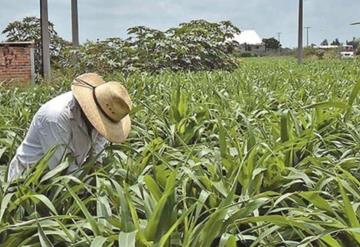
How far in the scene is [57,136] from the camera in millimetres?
2303

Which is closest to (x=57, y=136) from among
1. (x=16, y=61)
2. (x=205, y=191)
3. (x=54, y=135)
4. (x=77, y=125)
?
(x=54, y=135)

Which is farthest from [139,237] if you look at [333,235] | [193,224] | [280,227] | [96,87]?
[96,87]

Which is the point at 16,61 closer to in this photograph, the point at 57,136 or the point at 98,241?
the point at 57,136

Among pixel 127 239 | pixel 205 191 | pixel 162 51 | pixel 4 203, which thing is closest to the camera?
pixel 127 239

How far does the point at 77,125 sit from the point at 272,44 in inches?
1727

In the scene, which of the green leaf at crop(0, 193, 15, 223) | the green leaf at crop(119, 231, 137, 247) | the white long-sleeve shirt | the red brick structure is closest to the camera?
the green leaf at crop(119, 231, 137, 247)

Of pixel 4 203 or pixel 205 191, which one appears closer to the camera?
pixel 4 203

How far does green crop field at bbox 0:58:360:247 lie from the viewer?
62.2 inches

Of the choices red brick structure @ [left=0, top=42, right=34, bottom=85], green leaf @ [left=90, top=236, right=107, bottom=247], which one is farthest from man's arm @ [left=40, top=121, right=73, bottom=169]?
red brick structure @ [left=0, top=42, right=34, bottom=85]

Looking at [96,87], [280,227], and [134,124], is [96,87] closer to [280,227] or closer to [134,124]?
[134,124]

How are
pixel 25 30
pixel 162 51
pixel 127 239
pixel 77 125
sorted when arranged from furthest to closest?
pixel 25 30 < pixel 162 51 < pixel 77 125 < pixel 127 239

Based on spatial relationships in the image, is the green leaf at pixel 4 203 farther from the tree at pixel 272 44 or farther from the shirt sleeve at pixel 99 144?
the tree at pixel 272 44

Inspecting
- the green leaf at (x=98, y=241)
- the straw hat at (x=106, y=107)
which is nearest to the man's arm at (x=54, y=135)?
the straw hat at (x=106, y=107)

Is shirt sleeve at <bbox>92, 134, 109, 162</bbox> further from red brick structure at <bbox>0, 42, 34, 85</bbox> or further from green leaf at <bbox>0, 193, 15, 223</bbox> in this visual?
red brick structure at <bbox>0, 42, 34, 85</bbox>
